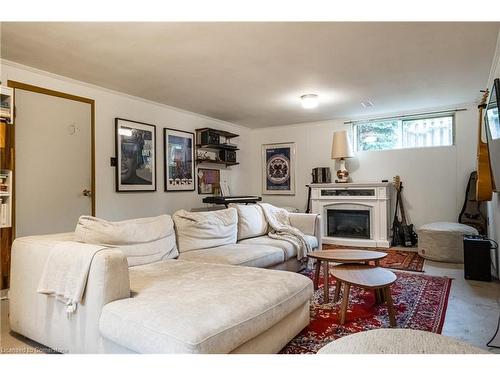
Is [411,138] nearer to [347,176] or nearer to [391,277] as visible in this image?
[347,176]

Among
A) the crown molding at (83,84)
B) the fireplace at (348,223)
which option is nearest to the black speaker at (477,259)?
the fireplace at (348,223)

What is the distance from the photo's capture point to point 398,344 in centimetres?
117

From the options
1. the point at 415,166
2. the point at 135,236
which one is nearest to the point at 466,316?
the point at 135,236

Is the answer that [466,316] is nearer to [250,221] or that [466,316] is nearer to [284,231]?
[284,231]

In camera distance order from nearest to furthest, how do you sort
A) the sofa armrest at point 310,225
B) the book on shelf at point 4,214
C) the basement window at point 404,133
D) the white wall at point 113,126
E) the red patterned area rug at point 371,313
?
the red patterned area rug at point 371,313 → the book on shelf at point 4,214 → the white wall at point 113,126 → the sofa armrest at point 310,225 → the basement window at point 404,133

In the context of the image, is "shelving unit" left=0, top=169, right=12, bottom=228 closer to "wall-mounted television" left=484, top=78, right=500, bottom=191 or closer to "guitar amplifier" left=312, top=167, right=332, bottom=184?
"wall-mounted television" left=484, top=78, right=500, bottom=191

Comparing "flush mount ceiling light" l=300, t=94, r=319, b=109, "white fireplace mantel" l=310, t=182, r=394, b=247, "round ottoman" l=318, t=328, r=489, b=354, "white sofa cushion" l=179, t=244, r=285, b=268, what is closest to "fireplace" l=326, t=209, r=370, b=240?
"white fireplace mantel" l=310, t=182, r=394, b=247

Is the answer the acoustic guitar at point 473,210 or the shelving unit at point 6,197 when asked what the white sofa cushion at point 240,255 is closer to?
the shelving unit at point 6,197

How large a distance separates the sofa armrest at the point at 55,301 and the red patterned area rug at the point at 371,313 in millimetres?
1026

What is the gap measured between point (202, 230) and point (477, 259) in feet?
9.31

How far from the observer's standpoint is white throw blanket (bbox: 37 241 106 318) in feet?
5.39

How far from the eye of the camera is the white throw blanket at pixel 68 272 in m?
1.64
